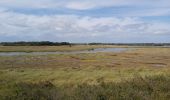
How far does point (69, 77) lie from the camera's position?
85.2ft

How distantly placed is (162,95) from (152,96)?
1.12 feet

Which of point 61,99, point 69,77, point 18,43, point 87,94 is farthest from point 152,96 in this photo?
point 18,43

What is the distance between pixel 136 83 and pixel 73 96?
3.56 metres

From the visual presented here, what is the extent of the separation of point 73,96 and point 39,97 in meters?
0.99

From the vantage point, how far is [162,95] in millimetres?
11031

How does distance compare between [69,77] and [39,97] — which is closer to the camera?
[39,97]

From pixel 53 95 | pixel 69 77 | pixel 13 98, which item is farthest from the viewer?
pixel 69 77

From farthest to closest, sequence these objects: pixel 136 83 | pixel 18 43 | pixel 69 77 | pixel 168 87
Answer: pixel 18 43
pixel 69 77
pixel 136 83
pixel 168 87

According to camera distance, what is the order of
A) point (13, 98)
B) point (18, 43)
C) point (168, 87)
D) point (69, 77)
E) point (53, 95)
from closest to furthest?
Answer: 1. point (13, 98)
2. point (53, 95)
3. point (168, 87)
4. point (69, 77)
5. point (18, 43)

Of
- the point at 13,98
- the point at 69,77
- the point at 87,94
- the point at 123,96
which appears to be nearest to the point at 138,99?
the point at 123,96

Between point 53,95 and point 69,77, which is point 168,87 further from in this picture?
point 69,77

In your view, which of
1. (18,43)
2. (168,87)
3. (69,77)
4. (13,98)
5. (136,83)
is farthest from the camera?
(18,43)

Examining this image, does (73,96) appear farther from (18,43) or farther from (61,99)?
(18,43)

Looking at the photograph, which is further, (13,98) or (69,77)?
(69,77)
